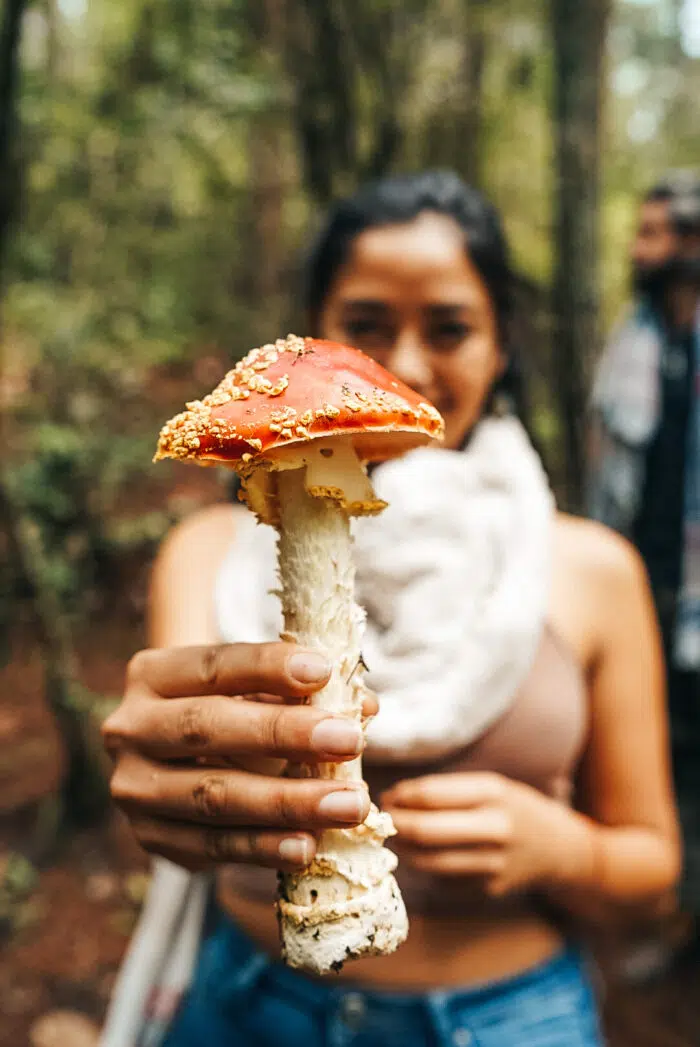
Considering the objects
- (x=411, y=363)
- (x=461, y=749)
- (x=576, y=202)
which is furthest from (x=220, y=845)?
(x=576, y=202)

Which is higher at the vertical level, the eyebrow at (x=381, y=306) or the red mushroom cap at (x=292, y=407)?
the eyebrow at (x=381, y=306)

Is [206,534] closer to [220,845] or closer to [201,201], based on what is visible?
[220,845]

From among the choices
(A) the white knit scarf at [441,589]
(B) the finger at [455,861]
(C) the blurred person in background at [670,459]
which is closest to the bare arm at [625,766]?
(A) the white knit scarf at [441,589]

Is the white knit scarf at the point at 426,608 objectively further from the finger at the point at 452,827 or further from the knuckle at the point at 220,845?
the knuckle at the point at 220,845

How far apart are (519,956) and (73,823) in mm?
2569

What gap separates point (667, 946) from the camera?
301cm

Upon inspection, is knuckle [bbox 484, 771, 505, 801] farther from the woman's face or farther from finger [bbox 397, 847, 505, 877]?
the woman's face

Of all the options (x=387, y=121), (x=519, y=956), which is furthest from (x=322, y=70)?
(x=519, y=956)

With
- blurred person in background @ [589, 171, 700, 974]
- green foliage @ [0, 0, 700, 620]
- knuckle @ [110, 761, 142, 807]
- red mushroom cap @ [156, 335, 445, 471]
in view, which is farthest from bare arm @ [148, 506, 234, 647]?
blurred person in background @ [589, 171, 700, 974]

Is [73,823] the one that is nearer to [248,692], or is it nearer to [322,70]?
[248,692]

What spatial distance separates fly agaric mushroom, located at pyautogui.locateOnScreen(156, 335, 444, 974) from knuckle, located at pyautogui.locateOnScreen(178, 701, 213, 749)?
113 millimetres

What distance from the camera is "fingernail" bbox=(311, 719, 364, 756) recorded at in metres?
0.78

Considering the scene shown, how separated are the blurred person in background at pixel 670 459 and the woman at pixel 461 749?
1458mm

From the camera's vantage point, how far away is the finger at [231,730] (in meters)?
0.78
